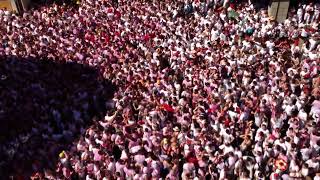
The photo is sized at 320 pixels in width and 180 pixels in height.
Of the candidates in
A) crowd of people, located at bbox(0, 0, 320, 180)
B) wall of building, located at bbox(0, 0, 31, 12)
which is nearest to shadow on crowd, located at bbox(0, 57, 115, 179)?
crowd of people, located at bbox(0, 0, 320, 180)

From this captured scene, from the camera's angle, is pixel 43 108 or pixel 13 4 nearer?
pixel 43 108

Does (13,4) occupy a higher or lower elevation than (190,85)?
higher

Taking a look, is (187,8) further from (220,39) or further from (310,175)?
(310,175)

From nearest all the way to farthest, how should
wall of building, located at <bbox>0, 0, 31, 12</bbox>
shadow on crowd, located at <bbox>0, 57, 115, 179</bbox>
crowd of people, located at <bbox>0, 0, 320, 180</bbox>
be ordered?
crowd of people, located at <bbox>0, 0, 320, 180</bbox>
shadow on crowd, located at <bbox>0, 57, 115, 179</bbox>
wall of building, located at <bbox>0, 0, 31, 12</bbox>

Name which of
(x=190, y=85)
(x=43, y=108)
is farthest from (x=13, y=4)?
(x=190, y=85)

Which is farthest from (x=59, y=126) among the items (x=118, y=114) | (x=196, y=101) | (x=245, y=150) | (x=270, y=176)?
(x=270, y=176)

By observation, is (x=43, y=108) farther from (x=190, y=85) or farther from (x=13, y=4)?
(x=13, y=4)

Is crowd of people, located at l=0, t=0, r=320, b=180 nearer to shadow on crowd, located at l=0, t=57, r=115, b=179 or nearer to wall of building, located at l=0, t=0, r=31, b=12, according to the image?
shadow on crowd, located at l=0, t=57, r=115, b=179
